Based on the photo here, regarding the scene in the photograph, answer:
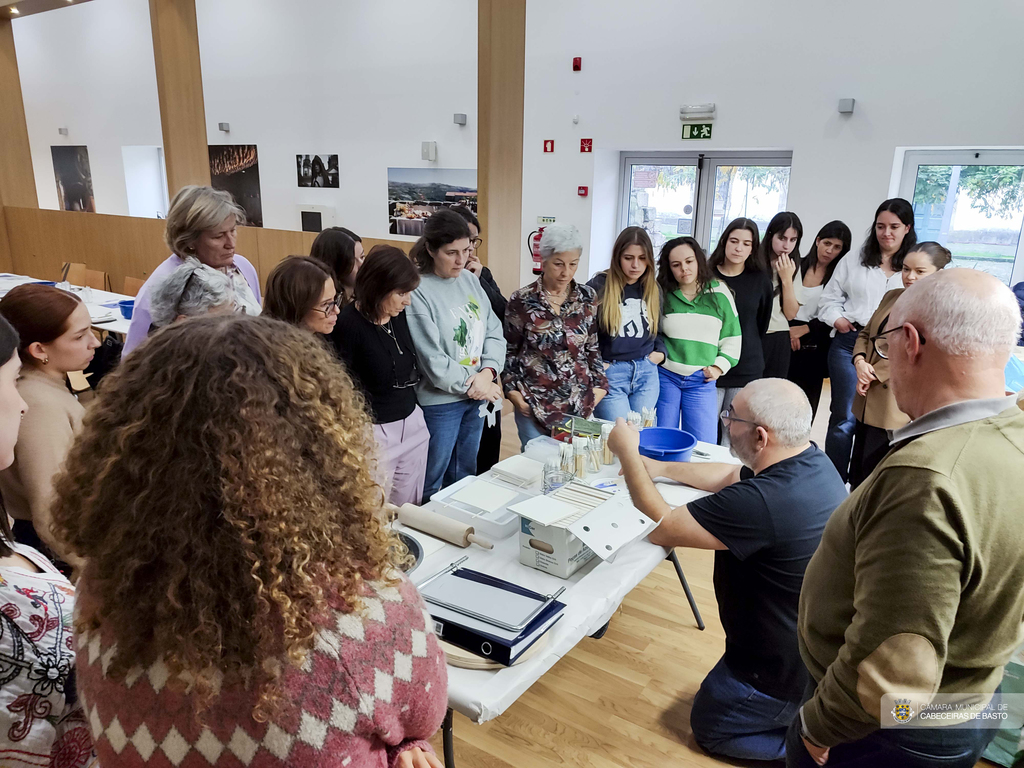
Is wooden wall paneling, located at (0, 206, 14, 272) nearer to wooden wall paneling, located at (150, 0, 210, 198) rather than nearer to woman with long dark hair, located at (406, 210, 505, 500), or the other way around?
wooden wall paneling, located at (150, 0, 210, 198)

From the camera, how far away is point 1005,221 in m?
5.76

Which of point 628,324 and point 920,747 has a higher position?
point 628,324

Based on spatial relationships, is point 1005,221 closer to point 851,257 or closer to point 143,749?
point 851,257

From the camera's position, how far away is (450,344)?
2895mm

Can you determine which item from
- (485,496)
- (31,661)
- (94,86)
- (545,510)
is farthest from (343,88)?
(31,661)

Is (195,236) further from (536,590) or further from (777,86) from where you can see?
(777,86)

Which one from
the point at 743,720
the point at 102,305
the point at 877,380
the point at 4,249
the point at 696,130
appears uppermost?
the point at 696,130

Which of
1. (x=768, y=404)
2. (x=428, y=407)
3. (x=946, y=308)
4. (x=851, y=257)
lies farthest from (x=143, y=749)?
(x=851, y=257)

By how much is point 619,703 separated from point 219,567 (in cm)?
197

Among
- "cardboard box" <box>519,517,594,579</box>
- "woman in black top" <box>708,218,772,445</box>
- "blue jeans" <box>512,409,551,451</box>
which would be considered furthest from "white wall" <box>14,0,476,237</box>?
"cardboard box" <box>519,517,594,579</box>

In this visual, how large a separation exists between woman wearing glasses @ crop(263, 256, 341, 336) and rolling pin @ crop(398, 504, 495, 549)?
30.4 inches

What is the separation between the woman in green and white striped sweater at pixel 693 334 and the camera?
3.45 metres

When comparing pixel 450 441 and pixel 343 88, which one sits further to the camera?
pixel 343 88

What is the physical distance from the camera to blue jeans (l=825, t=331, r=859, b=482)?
3.81 metres
